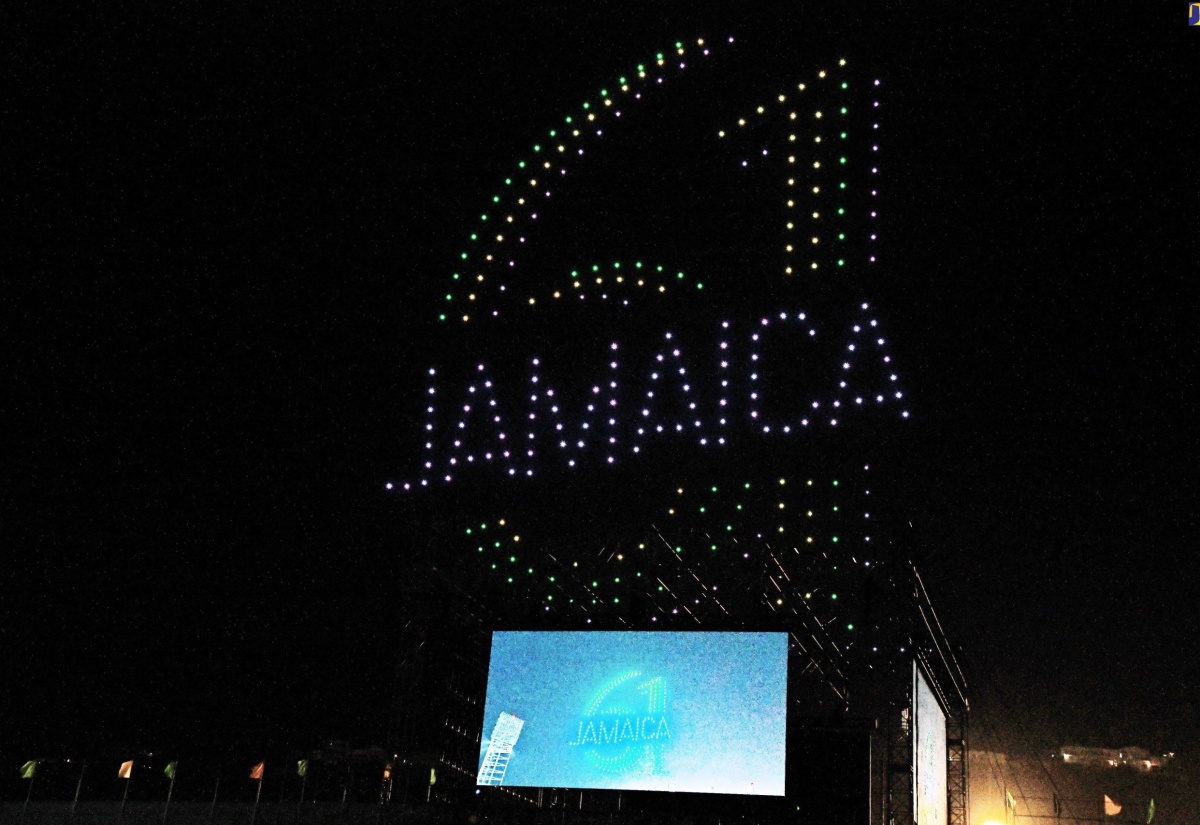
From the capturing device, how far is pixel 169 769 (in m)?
10.2

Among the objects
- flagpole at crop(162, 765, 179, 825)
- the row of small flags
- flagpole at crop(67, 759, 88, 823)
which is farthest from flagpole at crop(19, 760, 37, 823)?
flagpole at crop(162, 765, 179, 825)

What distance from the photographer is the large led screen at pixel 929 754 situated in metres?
8.66

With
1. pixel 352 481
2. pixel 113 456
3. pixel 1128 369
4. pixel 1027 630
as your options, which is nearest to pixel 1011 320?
pixel 1128 369

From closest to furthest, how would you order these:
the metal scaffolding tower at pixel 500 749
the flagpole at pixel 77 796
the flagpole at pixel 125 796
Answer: the metal scaffolding tower at pixel 500 749 < the flagpole at pixel 77 796 < the flagpole at pixel 125 796

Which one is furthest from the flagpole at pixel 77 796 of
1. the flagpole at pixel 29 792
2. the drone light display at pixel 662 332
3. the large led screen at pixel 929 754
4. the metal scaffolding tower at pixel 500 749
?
the large led screen at pixel 929 754

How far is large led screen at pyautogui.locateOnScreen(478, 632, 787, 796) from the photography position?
845 cm

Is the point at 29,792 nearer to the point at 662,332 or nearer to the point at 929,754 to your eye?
the point at 662,332

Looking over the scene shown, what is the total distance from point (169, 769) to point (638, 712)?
16.3ft

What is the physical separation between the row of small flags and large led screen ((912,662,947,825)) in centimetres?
460

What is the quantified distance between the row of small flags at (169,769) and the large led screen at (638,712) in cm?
128

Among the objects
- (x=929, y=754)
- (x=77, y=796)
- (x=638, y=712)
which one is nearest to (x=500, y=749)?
(x=638, y=712)

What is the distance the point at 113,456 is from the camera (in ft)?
30.4

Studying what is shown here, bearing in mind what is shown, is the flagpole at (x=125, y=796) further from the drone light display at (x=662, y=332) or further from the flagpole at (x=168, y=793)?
the drone light display at (x=662, y=332)

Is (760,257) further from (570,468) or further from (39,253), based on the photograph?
(39,253)
